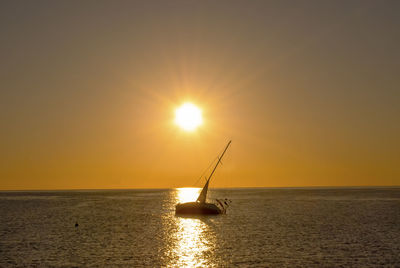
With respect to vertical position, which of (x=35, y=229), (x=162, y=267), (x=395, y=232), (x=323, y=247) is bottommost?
(x=162, y=267)

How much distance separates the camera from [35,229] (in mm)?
86562

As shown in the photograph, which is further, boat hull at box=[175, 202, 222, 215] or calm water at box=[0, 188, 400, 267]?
boat hull at box=[175, 202, 222, 215]

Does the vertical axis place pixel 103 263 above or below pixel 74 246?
below

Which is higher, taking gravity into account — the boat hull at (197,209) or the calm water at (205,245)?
the boat hull at (197,209)

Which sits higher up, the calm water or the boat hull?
the boat hull

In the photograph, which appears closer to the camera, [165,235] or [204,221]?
[165,235]

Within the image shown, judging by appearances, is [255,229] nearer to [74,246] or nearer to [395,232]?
[395,232]

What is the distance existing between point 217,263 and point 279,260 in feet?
24.5

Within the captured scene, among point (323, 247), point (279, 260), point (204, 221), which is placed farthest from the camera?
point (204, 221)

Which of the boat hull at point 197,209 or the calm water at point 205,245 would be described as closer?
the calm water at point 205,245

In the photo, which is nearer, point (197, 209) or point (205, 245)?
point (205, 245)

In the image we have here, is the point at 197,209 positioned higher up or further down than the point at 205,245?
higher up

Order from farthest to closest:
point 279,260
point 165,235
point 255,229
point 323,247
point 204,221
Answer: point 204,221
point 255,229
point 165,235
point 323,247
point 279,260

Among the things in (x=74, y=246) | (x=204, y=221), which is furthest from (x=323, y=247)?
(x=204, y=221)
